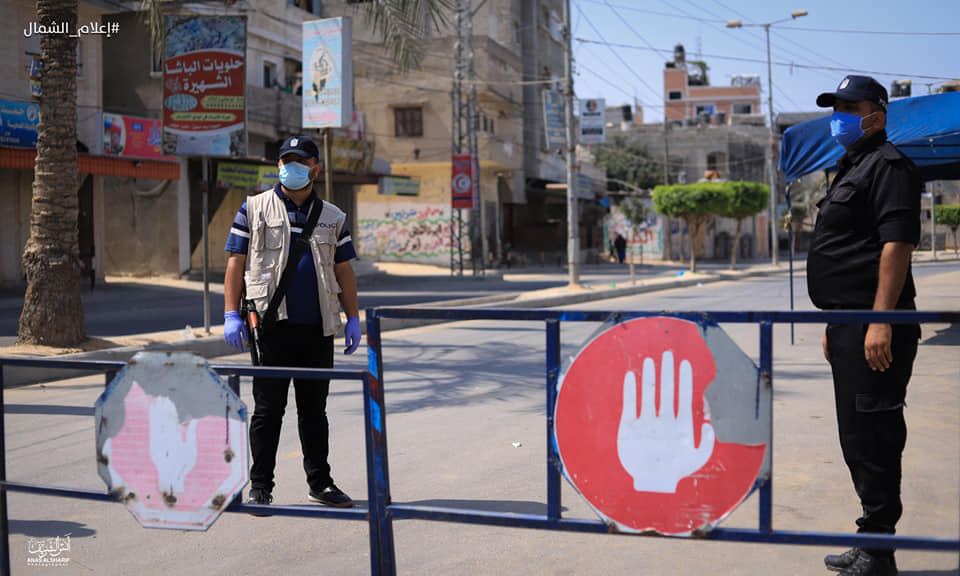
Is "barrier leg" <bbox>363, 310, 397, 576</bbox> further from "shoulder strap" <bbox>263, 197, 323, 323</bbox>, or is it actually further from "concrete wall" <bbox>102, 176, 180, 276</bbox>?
"concrete wall" <bbox>102, 176, 180, 276</bbox>

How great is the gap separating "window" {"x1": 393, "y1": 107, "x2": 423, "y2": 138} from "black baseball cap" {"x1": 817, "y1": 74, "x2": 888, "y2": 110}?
37.6 m

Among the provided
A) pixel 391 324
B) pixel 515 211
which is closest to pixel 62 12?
pixel 391 324

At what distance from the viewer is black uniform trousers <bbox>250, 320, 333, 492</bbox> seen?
14.7 feet

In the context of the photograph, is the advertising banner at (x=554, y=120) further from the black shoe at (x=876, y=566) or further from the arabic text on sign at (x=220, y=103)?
the black shoe at (x=876, y=566)

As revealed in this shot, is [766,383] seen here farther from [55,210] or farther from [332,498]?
[55,210]

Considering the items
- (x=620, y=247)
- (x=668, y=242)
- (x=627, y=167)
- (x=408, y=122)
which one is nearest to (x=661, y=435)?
(x=408, y=122)

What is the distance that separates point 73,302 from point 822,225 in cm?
937

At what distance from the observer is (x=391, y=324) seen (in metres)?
15.2

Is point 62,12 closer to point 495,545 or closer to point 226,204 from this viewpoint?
point 495,545

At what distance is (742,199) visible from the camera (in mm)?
35688

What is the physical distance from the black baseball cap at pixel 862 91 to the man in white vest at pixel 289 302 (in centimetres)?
258

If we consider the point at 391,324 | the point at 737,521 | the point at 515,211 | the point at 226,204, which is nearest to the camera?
the point at 737,521

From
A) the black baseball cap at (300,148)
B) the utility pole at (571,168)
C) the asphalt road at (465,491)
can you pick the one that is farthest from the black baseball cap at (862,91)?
the utility pole at (571,168)

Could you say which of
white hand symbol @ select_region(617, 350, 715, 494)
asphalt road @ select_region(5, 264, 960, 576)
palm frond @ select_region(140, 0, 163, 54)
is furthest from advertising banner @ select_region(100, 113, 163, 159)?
white hand symbol @ select_region(617, 350, 715, 494)
